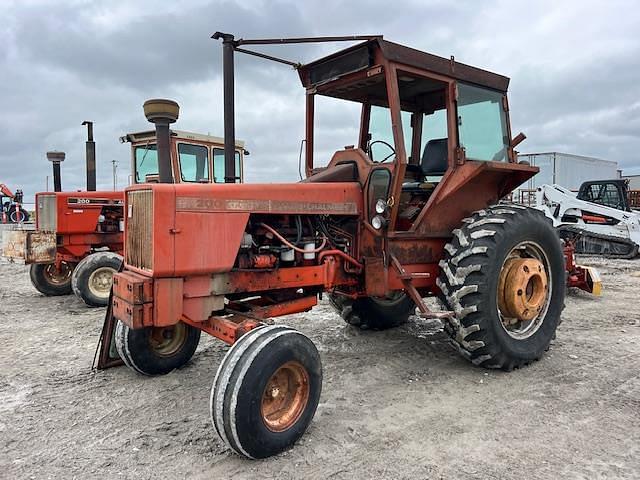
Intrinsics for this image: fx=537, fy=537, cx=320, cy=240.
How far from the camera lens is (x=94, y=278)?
7504 mm

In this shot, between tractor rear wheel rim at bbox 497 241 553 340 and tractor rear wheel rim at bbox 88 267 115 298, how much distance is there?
17.2 ft

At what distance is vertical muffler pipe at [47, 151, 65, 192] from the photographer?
28.3 feet

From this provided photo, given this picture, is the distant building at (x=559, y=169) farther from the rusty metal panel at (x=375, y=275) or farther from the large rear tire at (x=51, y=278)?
the rusty metal panel at (x=375, y=275)

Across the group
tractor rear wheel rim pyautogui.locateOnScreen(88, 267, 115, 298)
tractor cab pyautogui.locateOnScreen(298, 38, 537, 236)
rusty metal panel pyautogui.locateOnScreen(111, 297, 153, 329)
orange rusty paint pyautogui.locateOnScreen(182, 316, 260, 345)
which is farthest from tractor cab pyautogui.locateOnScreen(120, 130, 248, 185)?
rusty metal panel pyautogui.locateOnScreen(111, 297, 153, 329)

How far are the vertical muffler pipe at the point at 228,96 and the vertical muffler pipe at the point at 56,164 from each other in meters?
5.74

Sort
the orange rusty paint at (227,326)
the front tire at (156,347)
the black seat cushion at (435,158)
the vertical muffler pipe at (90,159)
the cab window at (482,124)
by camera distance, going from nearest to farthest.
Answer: the orange rusty paint at (227,326)
the front tire at (156,347)
the cab window at (482,124)
the black seat cushion at (435,158)
the vertical muffler pipe at (90,159)

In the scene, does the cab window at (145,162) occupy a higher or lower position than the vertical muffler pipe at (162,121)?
higher

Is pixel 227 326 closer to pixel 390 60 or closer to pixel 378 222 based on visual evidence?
pixel 378 222

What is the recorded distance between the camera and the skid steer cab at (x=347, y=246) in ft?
10.9

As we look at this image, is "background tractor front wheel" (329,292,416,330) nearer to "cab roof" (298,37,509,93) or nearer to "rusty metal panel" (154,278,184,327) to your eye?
"cab roof" (298,37,509,93)

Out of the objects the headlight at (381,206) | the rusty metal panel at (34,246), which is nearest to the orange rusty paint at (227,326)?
the headlight at (381,206)

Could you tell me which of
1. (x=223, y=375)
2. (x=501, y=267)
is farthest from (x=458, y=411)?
(x=223, y=375)

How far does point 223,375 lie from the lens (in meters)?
3.03

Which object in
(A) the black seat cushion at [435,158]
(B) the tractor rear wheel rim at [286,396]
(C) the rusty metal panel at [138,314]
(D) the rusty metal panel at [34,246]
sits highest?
(A) the black seat cushion at [435,158]
